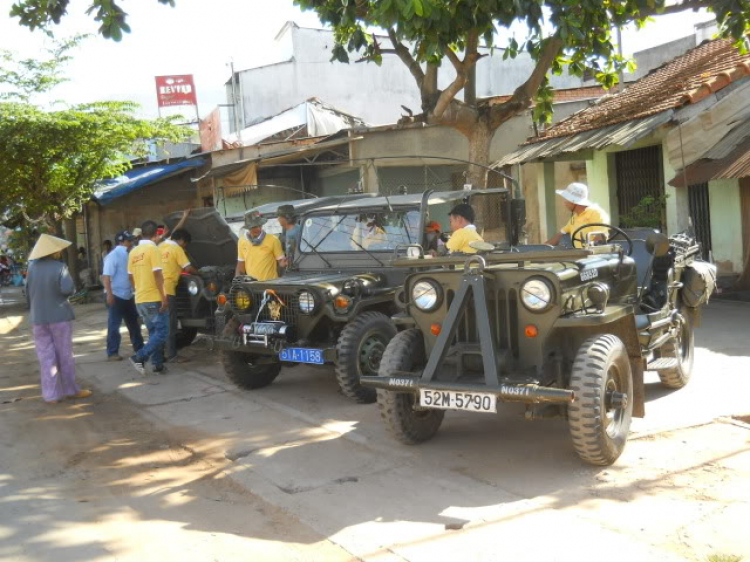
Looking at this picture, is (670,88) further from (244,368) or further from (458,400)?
(458,400)

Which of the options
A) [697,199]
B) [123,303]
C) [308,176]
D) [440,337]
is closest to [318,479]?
[440,337]

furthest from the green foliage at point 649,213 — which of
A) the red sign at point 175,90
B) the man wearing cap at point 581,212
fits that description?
the red sign at point 175,90

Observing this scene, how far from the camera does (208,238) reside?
10195 mm

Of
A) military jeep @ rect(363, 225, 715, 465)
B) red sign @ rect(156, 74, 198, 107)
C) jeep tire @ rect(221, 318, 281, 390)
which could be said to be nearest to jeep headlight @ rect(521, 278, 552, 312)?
military jeep @ rect(363, 225, 715, 465)

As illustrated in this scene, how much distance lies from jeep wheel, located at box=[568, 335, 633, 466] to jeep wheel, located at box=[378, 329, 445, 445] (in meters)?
1.11

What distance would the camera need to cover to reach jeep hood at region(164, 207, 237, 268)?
391 inches

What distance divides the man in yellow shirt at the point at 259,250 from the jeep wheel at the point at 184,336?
7.44ft

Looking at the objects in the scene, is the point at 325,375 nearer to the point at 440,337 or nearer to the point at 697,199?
the point at 440,337

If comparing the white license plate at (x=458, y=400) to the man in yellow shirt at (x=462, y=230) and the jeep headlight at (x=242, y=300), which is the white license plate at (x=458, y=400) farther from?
the jeep headlight at (x=242, y=300)

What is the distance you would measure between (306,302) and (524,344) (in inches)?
102

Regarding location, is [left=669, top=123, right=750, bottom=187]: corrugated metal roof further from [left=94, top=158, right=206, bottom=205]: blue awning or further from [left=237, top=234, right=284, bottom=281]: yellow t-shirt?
[left=94, top=158, right=206, bottom=205]: blue awning

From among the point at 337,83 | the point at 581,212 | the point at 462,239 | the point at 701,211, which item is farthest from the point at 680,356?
the point at 337,83

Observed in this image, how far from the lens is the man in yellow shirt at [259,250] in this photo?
8.63 metres

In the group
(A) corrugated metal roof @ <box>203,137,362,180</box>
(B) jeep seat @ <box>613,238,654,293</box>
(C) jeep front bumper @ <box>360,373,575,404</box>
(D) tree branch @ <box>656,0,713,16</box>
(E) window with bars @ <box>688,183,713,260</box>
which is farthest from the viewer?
(A) corrugated metal roof @ <box>203,137,362,180</box>
